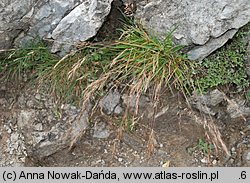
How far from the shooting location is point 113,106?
362 centimetres

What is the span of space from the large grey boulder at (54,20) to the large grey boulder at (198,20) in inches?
15.5

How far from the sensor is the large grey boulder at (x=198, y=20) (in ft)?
11.0

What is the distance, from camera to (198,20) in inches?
134

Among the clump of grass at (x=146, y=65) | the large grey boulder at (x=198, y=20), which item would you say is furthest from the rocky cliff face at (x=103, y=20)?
the clump of grass at (x=146, y=65)

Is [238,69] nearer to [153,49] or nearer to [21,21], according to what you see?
[153,49]

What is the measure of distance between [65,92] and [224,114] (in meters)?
1.38

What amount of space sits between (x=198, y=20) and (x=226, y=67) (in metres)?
0.46

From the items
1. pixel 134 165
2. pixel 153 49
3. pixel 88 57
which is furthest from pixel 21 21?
pixel 134 165

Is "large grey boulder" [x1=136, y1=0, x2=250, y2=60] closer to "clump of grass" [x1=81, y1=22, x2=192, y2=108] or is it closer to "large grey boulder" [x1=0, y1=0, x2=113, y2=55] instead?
"clump of grass" [x1=81, y1=22, x2=192, y2=108]

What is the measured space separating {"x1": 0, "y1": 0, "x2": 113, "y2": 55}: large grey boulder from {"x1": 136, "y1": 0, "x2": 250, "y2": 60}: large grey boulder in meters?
0.39

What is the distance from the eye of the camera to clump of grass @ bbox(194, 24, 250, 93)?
345cm

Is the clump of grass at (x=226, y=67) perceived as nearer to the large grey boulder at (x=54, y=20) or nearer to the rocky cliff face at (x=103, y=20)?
the rocky cliff face at (x=103, y=20)

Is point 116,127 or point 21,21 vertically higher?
point 21,21

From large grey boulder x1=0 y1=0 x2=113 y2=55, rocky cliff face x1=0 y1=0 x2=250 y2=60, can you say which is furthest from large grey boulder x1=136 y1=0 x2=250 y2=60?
large grey boulder x1=0 y1=0 x2=113 y2=55
